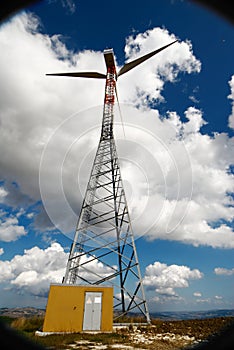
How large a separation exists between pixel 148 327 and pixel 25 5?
1613 centimetres

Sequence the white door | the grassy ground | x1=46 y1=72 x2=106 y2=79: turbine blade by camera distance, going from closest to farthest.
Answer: the grassy ground
the white door
x1=46 y1=72 x2=106 y2=79: turbine blade

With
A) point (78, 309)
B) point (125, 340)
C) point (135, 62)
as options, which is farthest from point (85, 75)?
point (125, 340)

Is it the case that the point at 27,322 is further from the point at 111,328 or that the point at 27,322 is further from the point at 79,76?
the point at 79,76

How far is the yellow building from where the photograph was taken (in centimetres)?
1286

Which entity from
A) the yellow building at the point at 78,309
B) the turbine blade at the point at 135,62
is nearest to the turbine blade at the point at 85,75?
the turbine blade at the point at 135,62

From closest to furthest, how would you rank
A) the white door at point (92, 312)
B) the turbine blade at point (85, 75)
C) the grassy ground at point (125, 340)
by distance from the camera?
1. the grassy ground at point (125, 340)
2. the white door at point (92, 312)
3. the turbine blade at point (85, 75)


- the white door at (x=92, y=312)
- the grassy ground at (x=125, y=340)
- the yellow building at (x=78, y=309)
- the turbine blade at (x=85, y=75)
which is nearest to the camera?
the grassy ground at (x=125, y=340)

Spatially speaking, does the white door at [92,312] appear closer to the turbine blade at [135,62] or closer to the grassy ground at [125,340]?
the grassy ground at [125,340]

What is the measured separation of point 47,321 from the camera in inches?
497

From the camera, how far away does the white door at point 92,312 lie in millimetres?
13445

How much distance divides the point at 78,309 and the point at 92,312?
2.71 ft

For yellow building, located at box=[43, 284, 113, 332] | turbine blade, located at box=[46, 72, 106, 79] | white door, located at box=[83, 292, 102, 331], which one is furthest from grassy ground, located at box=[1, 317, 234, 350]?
turbine blade, located at box=[46, 72, 106, 79]

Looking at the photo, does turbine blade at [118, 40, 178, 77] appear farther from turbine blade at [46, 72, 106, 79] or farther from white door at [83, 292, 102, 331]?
white door at [83, 292, 102, 331]

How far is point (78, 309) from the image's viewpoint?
13.5 m
